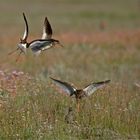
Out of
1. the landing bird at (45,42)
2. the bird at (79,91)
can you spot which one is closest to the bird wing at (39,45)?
the landing bird at (45,42)

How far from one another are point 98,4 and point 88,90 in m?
39.5

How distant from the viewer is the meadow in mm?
8375

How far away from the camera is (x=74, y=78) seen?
14.9 m

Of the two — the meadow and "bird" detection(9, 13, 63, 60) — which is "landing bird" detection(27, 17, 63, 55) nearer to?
"bird" detection(9, 13, 63, 60)

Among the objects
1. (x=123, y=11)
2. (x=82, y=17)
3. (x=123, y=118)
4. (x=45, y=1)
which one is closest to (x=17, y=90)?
(x=123, y=118)

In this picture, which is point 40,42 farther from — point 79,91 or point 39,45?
point 79,91

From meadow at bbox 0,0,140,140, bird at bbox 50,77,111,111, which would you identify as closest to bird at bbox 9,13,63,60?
bird at bbox 50,77,111,111

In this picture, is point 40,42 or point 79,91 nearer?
point 40,42

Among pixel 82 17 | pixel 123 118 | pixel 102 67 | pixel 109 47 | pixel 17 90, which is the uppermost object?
pixel 82 17

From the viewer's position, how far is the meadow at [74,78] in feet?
27.5

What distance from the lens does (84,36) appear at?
2531 cm

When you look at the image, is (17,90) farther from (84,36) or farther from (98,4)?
(98,4)

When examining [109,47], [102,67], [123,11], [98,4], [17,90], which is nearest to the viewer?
[17,90]

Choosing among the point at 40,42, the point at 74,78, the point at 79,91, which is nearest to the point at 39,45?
the point at 40,42
